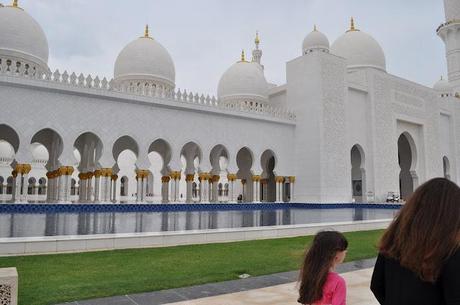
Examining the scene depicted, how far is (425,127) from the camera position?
1897cm

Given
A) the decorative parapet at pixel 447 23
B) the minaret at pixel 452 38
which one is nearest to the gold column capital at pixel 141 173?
the minaret at pixel 452 38

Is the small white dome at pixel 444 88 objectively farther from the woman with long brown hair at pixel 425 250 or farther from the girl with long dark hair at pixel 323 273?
the woman with long brown hair at pixel 425 250

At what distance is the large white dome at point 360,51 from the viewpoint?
62.2 feet

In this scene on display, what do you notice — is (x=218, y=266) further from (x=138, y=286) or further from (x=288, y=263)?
(x=138, y=286)

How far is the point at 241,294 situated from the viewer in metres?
2.92

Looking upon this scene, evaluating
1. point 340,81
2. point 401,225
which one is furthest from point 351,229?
point 340,81

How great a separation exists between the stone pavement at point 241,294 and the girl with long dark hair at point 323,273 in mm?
1296

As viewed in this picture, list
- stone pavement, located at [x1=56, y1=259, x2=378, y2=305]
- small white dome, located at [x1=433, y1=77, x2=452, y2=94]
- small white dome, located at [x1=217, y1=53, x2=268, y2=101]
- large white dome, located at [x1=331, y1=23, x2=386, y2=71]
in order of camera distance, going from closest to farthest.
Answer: stone pavement, located at [x1=56, y1=259, x2=378, y2=305], small white dome, located at [x1=217, y1=53, x2=268, y2=101], large white dome, located at [x1=331, y1=23, x2=386, y2=71], small white dome, located at [x1=433, y1=77, x2=452, y2=94]

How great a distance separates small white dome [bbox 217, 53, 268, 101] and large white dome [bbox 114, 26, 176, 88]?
121 inches

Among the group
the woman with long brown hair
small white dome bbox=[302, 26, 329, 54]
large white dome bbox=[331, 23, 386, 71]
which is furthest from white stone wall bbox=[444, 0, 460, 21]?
the woman with long brown hair

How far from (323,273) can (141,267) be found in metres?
2.82

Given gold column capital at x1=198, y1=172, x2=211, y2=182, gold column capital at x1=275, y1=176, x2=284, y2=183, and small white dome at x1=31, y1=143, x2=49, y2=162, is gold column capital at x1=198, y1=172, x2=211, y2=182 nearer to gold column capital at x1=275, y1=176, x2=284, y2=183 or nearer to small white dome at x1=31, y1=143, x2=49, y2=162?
gold column capital at x1=275, y1=176, x2=284, y2=183

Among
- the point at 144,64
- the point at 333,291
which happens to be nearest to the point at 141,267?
the point at 333,291

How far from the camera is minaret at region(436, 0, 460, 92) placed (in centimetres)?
2300
